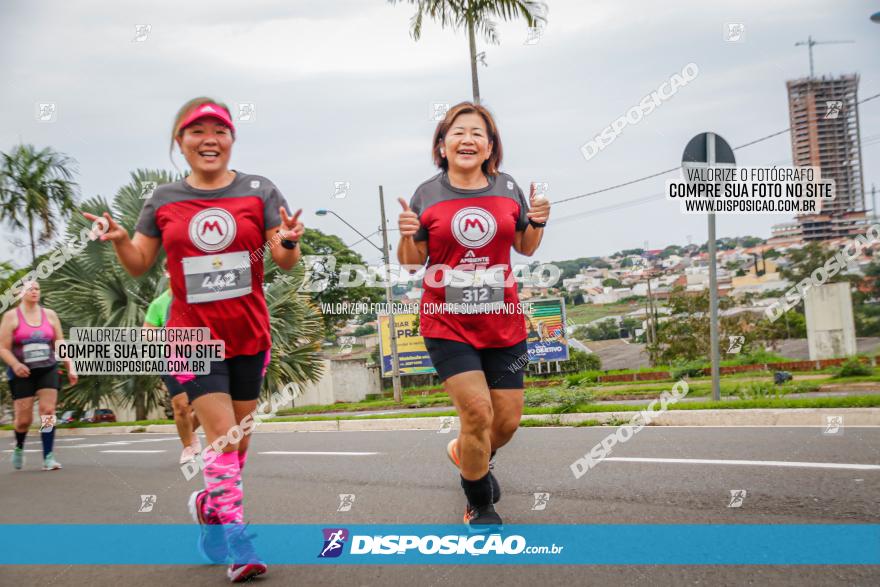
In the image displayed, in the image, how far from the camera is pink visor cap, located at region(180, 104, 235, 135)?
12.7 ft

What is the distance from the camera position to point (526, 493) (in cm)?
541

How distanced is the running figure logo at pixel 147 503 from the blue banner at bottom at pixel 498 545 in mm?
827

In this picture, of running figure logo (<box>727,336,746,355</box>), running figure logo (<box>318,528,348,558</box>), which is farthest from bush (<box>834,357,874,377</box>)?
running figure logo (<box>318,528,348,558</box>)

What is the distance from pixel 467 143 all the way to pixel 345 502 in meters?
2.67

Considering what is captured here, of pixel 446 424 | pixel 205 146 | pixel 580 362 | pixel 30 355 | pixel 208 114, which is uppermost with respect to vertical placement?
pixel 208 114

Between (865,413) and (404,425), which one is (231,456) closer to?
(865,413)

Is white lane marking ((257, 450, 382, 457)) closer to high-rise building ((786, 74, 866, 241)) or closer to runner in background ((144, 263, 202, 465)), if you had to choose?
runner in background ((144, 263, 202, 465))

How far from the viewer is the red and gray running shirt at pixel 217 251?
Result: 12.5ft

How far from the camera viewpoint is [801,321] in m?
40.8

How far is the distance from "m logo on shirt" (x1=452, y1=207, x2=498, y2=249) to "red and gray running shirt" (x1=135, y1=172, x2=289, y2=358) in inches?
34.6

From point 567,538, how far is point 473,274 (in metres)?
1.37

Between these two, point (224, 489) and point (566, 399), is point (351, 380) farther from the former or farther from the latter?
point (224, 489)

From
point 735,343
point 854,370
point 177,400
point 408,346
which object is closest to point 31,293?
point 177,400

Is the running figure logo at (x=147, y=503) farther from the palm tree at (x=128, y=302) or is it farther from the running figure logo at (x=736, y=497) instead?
the palm tree at (x=128, y=302)
